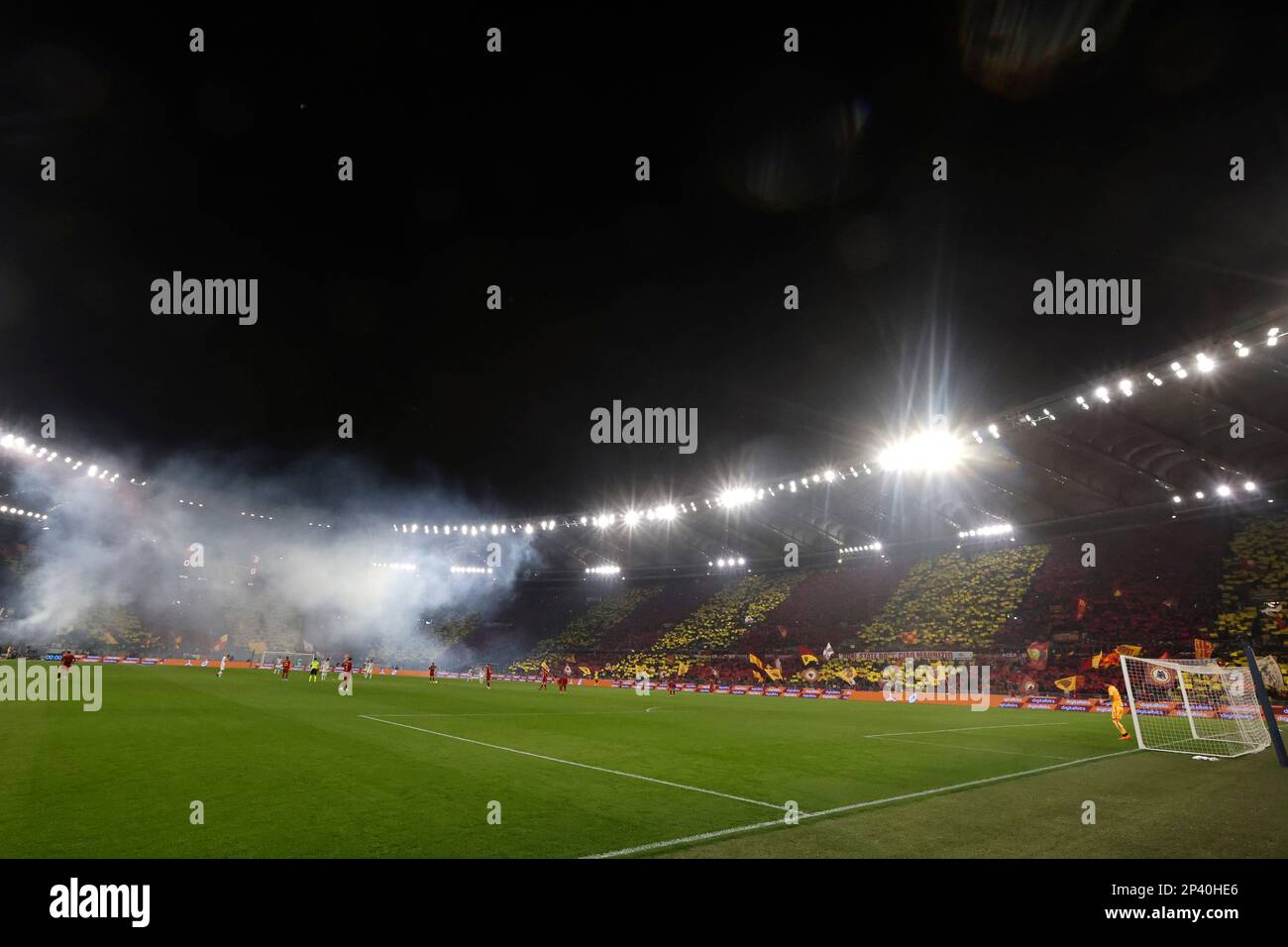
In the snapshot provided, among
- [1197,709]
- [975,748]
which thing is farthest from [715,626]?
[975,748]

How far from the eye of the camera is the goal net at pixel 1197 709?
48.9ft

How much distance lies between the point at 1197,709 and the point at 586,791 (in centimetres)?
2613

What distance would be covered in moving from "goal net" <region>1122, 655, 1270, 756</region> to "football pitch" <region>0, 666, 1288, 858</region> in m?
1.47

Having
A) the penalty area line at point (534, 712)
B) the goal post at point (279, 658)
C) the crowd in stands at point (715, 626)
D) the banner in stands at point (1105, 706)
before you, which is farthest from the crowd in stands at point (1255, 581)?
the goal post at point (279, 658)

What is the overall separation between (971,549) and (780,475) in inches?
649

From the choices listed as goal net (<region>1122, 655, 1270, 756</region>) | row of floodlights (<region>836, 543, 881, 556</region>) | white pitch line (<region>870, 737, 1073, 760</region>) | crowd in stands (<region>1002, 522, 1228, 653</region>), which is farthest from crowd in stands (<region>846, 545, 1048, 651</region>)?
white pitch line (<region>870, 737, 1073, 760</region>)

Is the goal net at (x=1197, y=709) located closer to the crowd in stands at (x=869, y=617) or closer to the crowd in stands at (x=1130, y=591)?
the crowd in stands at (x=869, y=617)

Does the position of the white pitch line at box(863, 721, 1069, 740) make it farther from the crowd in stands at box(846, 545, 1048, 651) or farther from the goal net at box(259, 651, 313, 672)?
the goal net at box(259, 651, 313, 672)

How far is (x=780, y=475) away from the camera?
44250mm

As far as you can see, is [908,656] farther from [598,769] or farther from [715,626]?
[598,769]

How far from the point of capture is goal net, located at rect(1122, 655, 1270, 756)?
48.9ft
